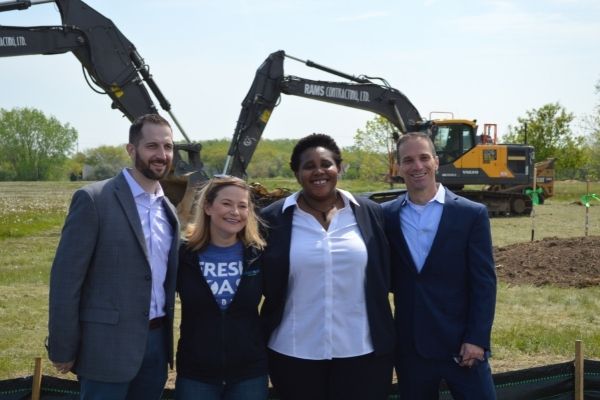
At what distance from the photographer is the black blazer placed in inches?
139

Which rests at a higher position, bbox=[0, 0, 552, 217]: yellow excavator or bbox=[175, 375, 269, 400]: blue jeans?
bbox=[0, 0, 552, 217]: yellow excavator

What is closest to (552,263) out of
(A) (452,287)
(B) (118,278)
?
(A) (452,287)

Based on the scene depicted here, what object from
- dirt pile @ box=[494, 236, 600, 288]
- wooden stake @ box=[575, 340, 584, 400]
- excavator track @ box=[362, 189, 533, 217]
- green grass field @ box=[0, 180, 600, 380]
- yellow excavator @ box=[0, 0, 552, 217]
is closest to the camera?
wooden stake @ box=[575, 340, 584, 400]

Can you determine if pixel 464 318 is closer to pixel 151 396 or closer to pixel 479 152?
pixel 151 396

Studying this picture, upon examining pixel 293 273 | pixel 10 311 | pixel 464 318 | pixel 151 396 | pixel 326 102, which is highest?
pixel 326 102

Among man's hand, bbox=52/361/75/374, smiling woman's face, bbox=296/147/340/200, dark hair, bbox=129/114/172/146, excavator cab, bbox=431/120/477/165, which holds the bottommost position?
man's hand, bbox=52/361/75/374

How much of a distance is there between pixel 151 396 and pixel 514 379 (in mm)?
2483

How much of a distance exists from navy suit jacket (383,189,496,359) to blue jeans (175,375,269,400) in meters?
0.84

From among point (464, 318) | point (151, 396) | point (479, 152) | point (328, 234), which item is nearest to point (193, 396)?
point (151, 396)

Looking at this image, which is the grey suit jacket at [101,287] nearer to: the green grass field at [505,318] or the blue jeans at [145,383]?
the blue jeans at [145,383]

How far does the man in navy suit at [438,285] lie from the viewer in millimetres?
3570

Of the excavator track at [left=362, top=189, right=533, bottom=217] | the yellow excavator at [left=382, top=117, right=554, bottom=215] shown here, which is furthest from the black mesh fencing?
the excavator track at [left=362, top=189, right=533, bottom=217]

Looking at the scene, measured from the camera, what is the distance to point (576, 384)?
477cm

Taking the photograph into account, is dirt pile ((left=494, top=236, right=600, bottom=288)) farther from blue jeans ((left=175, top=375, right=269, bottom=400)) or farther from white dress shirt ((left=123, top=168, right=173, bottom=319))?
white dress shirt ((left=123, top=168, right=173, bottom=319))
